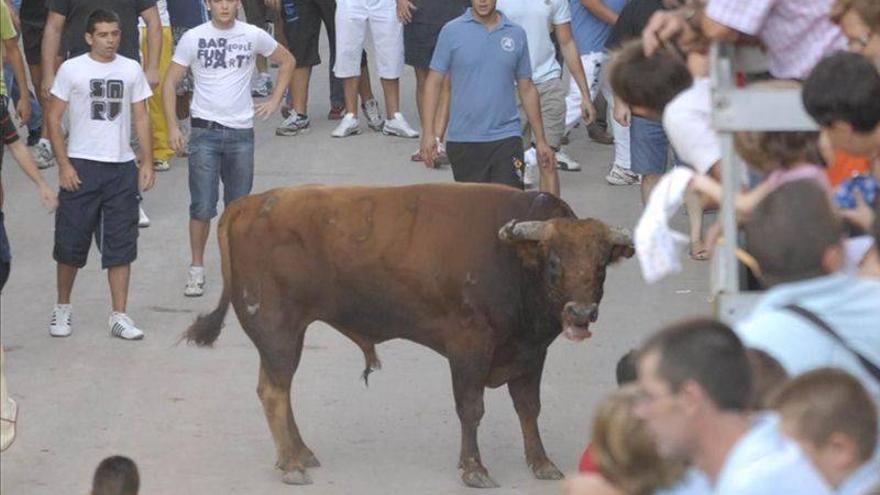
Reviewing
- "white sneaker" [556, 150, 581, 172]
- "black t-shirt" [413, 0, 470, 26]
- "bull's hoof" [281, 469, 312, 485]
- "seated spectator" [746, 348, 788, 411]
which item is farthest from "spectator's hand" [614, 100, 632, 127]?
"seated spectator" [746, 348, 788, 411]

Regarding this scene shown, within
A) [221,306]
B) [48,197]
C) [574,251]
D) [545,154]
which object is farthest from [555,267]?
[48,197]

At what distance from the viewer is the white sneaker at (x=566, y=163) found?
48.3ft

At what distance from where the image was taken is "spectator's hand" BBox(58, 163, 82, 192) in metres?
11.0

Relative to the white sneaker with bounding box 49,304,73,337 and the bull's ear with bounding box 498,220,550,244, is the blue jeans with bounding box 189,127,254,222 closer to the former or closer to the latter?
the white sneaker with bounding box 49,304,73,337

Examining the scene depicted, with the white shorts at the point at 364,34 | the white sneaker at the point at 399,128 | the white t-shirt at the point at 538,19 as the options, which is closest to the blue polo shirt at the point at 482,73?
the white t-shirt at the point at 538,19

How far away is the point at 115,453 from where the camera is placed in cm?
959

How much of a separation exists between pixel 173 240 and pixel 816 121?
866 cm

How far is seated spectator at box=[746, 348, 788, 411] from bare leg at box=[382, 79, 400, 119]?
35.9 ft

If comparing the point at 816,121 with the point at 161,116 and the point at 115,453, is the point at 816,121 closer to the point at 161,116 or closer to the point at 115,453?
the point at 115,453

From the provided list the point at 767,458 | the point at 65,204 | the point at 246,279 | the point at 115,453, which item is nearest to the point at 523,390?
the point at 246,279

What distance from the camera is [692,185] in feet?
17.5

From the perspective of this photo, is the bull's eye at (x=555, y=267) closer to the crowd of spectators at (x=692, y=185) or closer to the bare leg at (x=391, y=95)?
the crowd of spectators at (x=692, y=185)

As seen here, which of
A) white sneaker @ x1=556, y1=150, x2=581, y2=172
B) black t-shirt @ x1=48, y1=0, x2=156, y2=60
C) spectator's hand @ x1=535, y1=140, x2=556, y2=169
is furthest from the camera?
white sneaker @ x1=556, y1=150, x2=581, y2=172

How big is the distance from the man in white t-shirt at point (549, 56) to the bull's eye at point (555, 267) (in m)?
4.04
